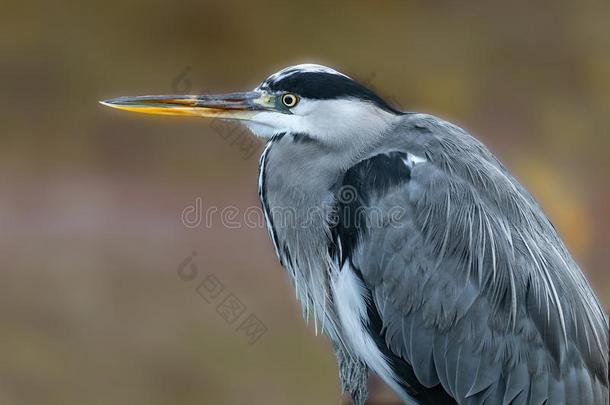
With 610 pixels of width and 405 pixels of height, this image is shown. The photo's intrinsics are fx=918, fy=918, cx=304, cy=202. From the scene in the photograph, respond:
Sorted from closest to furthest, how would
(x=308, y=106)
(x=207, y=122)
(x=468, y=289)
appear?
(x=468, y=289) → (x=308, y=106) → (x=207, y=122)

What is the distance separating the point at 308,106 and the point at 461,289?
1.90 ft

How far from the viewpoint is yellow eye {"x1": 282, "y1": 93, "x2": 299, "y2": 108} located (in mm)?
2273

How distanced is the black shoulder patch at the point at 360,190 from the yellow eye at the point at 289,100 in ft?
0.72

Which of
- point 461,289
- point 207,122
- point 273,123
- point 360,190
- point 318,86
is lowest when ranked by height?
point 207,122

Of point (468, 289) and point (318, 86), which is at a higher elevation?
point (318, 86)

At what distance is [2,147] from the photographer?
5.99 m

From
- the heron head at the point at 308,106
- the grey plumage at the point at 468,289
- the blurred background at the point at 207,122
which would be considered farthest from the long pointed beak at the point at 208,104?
the blurred background at the point at 207,122

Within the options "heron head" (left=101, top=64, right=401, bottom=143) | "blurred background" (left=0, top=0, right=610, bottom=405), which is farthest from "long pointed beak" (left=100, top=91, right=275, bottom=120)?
"blurred background" (left=0, top=0, right=610, bottom=405)

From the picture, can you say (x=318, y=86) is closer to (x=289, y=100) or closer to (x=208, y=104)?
(x=289, y=100)

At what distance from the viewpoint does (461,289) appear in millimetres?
2164

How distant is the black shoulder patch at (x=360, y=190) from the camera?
7.13 ft

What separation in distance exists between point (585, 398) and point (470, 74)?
4415 mm

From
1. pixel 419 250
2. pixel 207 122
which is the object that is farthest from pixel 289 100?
pixel 207 122

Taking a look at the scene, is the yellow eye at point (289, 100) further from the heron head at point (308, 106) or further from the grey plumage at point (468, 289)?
the grey plumage at point (468, 289)
